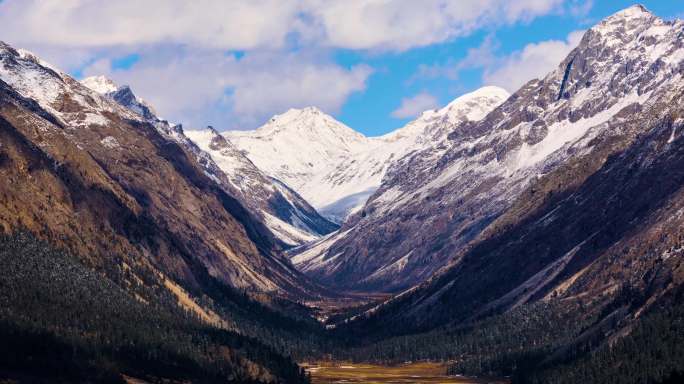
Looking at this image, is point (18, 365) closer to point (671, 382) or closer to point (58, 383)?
point (58, 383)

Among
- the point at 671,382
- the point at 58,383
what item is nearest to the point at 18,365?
the point at 58,383
